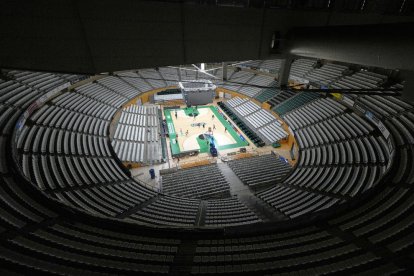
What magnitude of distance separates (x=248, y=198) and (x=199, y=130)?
11.6 m

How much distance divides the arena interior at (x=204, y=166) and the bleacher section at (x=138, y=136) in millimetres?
400

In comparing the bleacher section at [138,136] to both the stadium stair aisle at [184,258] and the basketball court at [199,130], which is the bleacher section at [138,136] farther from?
the stadium stair aisle at [184,258]

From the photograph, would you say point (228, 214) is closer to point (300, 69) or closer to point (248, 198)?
point (248, 198)

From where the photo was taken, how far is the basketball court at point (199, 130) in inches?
800

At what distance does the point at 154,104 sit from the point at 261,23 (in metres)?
23.2

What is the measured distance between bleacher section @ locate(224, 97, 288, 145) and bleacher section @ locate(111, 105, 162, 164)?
961 cm

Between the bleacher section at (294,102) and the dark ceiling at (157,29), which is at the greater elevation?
the dark ceiling at (157,29)

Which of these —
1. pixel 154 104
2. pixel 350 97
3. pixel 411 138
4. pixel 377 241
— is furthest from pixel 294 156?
pixel 154 104

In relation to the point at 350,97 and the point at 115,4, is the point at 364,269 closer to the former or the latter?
the point at 115,4

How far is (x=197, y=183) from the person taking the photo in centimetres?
1441

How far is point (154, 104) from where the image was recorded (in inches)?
1123

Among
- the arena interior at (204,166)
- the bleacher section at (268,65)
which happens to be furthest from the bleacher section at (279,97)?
the arena interior at (204,166)

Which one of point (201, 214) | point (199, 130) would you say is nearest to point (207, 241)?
point (201, 214)

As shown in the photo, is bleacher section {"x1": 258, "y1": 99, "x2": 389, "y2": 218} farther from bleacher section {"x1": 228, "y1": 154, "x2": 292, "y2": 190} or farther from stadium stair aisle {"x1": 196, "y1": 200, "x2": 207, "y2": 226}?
stadium stair aisle {"x1": 196, "y1": 200, "x2": 207, "y2": 226}
